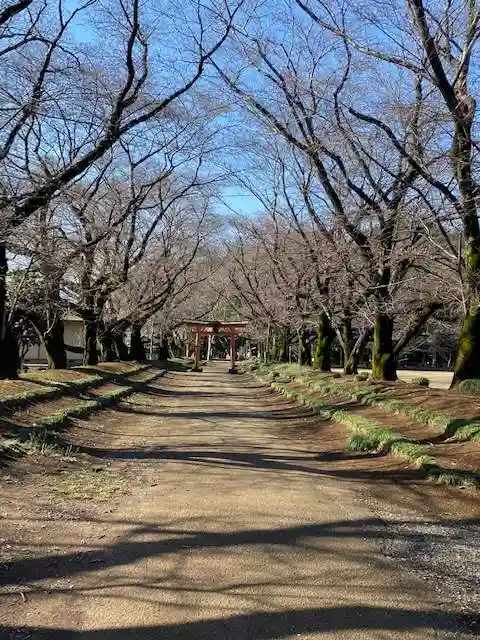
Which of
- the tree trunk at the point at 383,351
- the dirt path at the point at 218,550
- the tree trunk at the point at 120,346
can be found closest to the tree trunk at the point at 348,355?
the tree trunk at the point at 383,351

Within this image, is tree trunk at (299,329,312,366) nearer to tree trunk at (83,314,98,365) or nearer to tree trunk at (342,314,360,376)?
tree trunk at (342,314,360,376)

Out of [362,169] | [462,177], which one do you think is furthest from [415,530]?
[362,169]

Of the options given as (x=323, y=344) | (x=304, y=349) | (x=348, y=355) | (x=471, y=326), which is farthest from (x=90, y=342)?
(x=304, y=349)

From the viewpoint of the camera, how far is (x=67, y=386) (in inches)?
659

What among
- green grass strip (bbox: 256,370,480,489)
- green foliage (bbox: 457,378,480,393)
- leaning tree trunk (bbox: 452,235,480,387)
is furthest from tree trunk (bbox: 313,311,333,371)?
green foliage (bbox: 457,378,480,393)

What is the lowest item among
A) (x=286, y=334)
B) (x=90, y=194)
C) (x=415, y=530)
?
(x=415, y=530)

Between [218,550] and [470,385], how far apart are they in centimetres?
997

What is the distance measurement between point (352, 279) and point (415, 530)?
14085 mm

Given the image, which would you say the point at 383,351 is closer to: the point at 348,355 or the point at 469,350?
the point at 469,350

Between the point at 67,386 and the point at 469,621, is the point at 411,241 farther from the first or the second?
the point at 469,621

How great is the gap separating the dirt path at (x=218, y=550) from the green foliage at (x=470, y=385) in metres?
4.51

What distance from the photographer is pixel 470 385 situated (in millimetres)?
13922

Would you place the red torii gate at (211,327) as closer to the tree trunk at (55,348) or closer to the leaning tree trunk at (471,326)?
the tree trunk at (55,348)

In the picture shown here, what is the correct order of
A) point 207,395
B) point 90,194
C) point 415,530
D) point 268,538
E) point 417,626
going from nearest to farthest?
1. point 417,626
2. point 268,538
3. point 415,530
4. point 90,194
5. point 207,395
